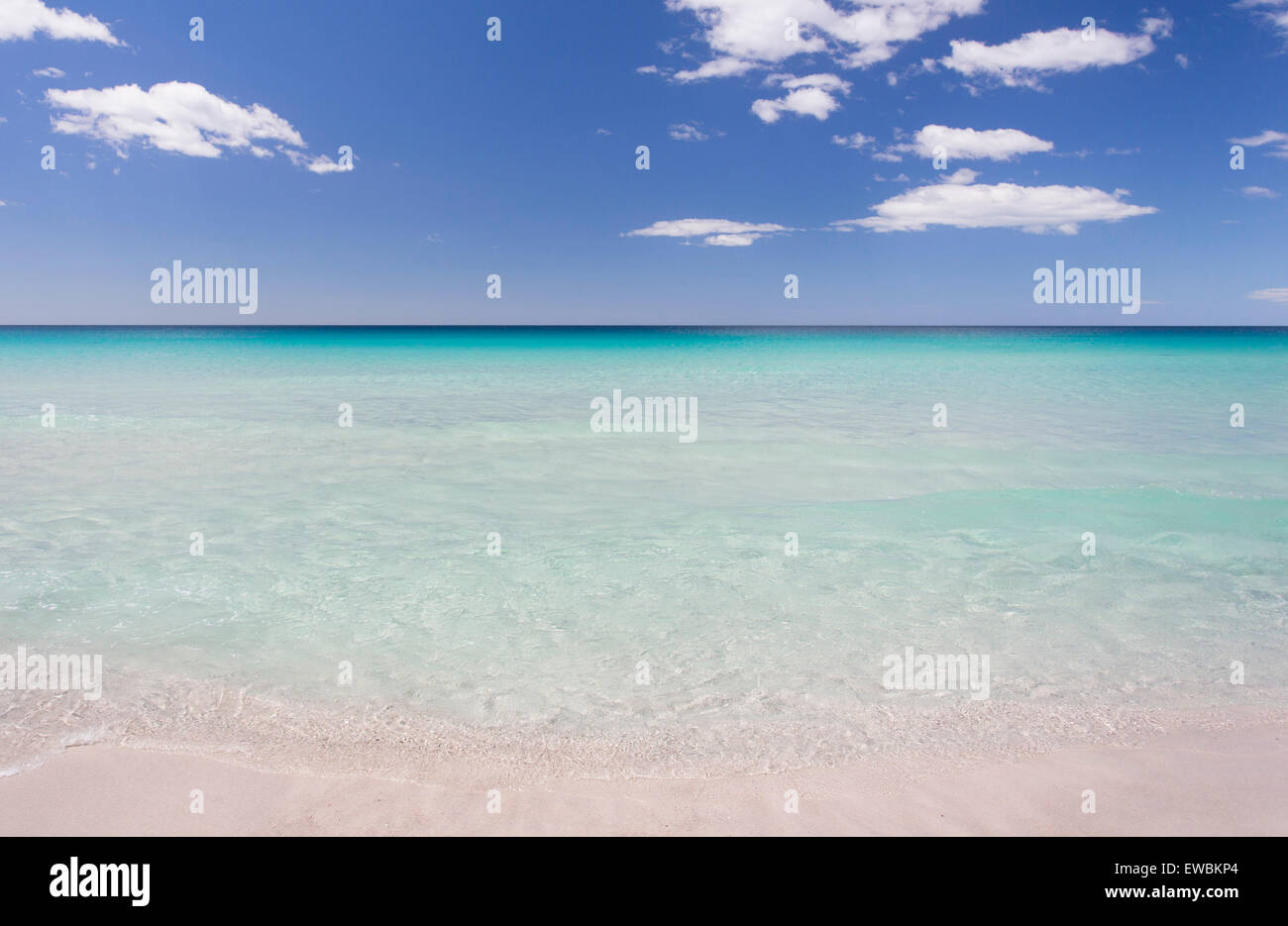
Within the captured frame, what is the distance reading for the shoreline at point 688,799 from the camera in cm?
358

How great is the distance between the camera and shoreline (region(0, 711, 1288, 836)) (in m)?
3.58

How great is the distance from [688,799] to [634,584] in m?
3.07

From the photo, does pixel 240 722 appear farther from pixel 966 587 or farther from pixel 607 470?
pixel 607 470

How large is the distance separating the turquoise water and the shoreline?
259 millimetres

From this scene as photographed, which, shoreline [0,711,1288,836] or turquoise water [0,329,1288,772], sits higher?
turquoise water [0,329,1288,772]

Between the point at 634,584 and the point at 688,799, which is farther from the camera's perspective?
the point at 634,584

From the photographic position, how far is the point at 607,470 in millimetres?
11797

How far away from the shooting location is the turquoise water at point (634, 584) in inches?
181

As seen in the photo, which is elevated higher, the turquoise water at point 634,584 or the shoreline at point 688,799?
the turquoise water at point 634,584

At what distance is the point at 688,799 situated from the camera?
3781 mm

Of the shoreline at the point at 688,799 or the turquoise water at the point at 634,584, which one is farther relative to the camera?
the turquoise water at the point at 634,584

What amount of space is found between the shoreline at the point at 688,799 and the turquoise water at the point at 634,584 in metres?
0.26
